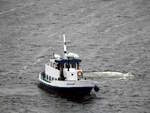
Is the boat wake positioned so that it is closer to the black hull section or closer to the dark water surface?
the dark water surface

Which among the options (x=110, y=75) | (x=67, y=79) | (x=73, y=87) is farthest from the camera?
(x=110, y=75)

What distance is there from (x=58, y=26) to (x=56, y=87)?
77.6 metres

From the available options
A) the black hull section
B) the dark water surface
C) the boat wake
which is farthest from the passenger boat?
the boat wake

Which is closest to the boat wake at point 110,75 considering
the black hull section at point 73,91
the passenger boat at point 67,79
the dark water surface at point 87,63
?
the dark water surface at point 87,63

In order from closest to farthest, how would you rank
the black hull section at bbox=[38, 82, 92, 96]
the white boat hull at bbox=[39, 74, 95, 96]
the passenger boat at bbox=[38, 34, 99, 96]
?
the white boat hull at bbox=[39, 74, 95, 96]
the passenger boat at bbox=[38, 34, 99, 96]
the black hull section at bbox=[38, 82, 92, 96]

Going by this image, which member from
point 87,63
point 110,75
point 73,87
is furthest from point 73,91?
point 87,63

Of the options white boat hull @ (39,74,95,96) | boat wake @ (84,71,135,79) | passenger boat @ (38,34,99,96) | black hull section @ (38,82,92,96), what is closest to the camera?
white boat hull @ (39,74,95,96)

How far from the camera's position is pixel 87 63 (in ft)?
505

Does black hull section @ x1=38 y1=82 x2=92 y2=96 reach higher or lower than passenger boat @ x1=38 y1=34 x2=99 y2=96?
lower

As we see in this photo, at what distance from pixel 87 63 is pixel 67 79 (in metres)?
30.9

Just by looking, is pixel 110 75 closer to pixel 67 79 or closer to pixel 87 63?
pixel 87 63

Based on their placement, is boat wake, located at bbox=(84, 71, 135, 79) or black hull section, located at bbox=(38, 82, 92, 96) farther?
boat wake, located at bbox=(84, 71, 135, 79)

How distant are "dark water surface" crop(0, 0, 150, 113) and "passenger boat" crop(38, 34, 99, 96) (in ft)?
5.14

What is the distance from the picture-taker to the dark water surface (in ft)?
385
